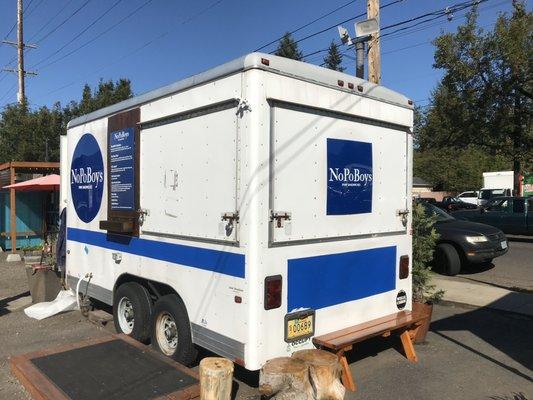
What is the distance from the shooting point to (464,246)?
10711mm

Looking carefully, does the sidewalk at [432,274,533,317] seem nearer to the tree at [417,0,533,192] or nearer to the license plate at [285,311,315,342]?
the license plate at [285,311,315,342]

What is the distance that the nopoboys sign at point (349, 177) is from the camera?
461 centimetres

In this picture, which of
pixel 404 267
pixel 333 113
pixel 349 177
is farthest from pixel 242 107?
pixel 404 267

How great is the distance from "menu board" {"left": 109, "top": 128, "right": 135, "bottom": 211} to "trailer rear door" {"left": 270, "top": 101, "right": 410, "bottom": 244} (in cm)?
211

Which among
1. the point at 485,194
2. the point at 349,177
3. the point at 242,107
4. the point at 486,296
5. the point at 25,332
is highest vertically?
the point at 242,107

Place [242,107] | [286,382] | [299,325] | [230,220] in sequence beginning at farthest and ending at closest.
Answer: [299,325] < [230,220] < [242,107] < [286,382]

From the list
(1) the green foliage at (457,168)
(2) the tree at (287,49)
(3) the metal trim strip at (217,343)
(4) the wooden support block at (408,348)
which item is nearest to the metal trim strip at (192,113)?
(3) the metal trim strip at (217,343)

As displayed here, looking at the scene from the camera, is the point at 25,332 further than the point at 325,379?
Yes

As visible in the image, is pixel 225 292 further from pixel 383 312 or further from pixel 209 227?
pixel 383 312

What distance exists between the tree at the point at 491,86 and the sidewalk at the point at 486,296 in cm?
1373

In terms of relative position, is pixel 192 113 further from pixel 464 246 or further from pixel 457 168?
pixel 457 168

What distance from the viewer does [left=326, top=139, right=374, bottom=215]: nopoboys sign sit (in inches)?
181

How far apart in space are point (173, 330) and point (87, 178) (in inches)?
105

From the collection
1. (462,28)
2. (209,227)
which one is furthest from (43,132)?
(209,227)
